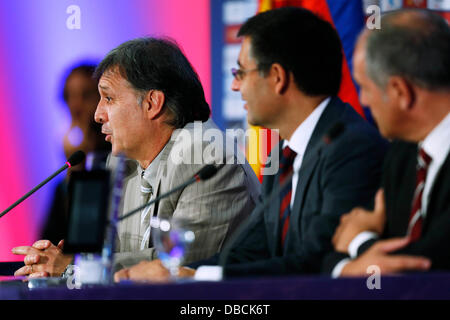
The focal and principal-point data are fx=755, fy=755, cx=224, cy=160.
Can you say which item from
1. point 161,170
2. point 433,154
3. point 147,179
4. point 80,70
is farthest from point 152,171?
point 433,154

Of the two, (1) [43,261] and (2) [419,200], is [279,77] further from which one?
(1) [43,261]

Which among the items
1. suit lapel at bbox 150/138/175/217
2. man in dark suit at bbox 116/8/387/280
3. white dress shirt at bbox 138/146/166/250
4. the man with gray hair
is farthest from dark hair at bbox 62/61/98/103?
man in dark suit at bbox 116/8/387/280

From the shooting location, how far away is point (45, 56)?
4.66 m

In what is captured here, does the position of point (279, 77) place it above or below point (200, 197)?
above

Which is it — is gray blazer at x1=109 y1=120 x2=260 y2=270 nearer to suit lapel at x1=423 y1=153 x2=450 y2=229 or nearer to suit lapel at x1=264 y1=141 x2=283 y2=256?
suit lapel at x1=264 y1=141 x2=283 y2=256

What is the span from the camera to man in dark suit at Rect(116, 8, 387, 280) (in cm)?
231

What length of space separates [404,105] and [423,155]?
14cm

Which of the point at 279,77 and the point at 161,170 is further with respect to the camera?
the point at 161,170

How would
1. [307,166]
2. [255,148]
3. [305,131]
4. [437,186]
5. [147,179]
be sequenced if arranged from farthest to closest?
[255,148] → [147,179] → [305,131] → [307,166] → [437,186]

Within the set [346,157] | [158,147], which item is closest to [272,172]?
[346,157]


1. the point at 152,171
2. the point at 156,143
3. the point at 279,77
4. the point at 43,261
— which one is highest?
the point at 279,77

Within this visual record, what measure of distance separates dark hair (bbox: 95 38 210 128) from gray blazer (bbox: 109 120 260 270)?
0.12m

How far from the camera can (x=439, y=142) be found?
1.89 meters

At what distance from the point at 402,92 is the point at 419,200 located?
11.1 inches
